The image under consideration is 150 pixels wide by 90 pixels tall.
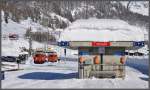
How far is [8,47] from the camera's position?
113188 millimetres

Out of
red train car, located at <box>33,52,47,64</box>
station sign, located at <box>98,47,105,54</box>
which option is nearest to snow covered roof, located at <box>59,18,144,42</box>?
station sign, located at <box>98,47,105,54</box>

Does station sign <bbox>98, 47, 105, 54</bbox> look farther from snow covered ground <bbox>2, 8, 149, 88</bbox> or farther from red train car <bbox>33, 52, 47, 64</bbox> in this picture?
red train car <bbox>33, 52, 47, 64</bbox>

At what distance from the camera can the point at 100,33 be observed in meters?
30.4

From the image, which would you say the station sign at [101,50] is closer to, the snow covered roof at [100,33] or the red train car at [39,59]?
the snow covered roof at [100,33]

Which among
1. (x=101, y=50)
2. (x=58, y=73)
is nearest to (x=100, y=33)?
(x=101, y=50)

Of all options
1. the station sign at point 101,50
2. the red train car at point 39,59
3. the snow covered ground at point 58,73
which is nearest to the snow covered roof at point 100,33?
the snow covered ground at point 58,73

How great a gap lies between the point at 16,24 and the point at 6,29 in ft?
38.7

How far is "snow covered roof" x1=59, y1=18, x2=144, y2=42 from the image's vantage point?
98.7 ft

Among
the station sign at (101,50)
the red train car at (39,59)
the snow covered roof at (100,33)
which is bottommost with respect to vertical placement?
the red train car at (39,59)

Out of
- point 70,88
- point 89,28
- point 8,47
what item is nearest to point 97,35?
point 89,28

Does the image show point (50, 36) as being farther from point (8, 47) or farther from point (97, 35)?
point (97, 35)

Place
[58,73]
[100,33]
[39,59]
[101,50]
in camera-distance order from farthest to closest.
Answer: [39,59]
[58,73]
[101,50]
[100,33]

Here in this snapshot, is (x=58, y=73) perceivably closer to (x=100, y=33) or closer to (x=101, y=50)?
(x=101, y=50)

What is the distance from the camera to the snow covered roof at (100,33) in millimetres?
30094
